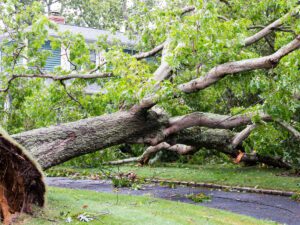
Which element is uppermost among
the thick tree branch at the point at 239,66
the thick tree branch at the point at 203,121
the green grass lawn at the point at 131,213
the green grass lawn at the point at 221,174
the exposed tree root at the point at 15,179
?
the thick tree branch at the point at 239,66

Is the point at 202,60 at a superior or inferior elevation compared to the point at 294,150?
superior

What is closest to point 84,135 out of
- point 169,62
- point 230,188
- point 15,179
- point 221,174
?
point 169,62

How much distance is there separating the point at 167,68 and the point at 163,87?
2110 millimetres

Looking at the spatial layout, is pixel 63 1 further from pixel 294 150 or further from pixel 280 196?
pixel 280 196

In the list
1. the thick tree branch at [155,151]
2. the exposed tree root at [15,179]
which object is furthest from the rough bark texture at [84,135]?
the thick tree branch at [155,151]

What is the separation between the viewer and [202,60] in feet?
33.1

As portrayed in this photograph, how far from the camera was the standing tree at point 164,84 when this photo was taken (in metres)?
9.33

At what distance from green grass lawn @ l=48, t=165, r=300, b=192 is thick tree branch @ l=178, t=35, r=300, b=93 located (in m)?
3.28

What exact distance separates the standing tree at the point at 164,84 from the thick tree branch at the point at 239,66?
0.8 inches

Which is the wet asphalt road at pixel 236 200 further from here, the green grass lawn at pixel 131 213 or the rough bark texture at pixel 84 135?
the rough bark texture at pixel 84 135

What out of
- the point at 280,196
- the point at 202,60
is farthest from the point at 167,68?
the point at 280,196

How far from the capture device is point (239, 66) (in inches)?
378

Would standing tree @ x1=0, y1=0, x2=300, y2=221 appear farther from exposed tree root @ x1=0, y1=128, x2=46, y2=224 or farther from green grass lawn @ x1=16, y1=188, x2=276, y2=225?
exposed tree root @ x1=0, y1=128, x2=46, y2=224

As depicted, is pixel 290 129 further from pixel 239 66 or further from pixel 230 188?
pixel 239 66
